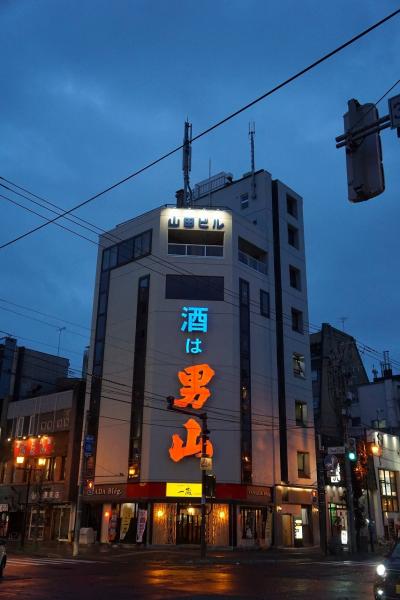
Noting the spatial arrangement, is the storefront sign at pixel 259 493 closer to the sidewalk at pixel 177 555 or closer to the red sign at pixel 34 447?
the sidewalk at pixel 177 555

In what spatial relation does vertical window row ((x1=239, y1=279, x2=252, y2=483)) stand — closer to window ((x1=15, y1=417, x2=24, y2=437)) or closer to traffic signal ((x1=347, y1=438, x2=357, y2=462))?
traffic signal ((x1=347, y1=438, x2=357, y2=462))

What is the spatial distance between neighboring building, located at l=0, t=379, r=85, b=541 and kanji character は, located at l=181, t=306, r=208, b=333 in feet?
36.4

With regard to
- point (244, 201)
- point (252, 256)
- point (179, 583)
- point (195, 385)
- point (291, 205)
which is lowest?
point (179, 583)

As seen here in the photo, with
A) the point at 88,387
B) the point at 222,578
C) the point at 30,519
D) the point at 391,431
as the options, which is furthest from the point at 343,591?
the point at 391,431

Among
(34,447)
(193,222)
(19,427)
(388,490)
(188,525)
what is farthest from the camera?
(388,490)

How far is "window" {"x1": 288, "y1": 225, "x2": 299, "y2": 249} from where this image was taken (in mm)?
53625

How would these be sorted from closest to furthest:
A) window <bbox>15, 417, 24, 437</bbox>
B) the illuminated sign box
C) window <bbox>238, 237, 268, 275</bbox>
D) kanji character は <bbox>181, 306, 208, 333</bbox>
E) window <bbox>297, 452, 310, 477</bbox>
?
the illuminated sign box, kanji character は <bbox>181, 306, 208, 333</bbox>, window <bbox>297, 452, 310, 477</bbox>, window <bbox>238, 237, 268, 275</bbox>, window <bbox>15, 417, 24, 437</bbox>

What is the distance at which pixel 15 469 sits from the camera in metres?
51.2

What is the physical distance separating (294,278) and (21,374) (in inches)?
1091

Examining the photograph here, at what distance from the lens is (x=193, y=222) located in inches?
1800

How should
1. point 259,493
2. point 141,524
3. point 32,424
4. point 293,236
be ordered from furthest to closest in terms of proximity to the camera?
point 293,236 → point 32,424 → point 259,493 → point 141,524

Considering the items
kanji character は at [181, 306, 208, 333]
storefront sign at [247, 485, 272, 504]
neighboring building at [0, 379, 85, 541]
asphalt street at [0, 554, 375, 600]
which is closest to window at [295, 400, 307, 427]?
storefront sign at [247, 485, 272, 504]

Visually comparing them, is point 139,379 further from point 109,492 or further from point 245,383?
point 109,492

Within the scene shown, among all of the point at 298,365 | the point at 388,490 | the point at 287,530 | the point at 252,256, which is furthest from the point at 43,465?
the point at 388,490
